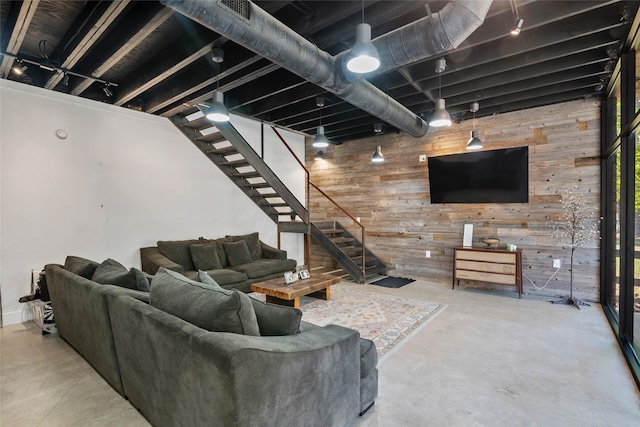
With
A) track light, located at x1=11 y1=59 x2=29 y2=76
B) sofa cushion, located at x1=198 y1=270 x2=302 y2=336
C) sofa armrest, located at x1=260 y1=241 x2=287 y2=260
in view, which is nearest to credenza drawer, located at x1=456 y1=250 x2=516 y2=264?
sofa armrest, located at x1=260 y1=241 x2=287 y2=260

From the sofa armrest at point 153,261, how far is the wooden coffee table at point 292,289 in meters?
1.27

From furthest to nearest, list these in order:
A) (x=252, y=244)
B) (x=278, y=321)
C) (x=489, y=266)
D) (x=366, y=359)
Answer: (x=252, y=244)
(x=489, y=266)
(x=366, y=359)
(x=278, y=321)

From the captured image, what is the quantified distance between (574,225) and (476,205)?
1345mm

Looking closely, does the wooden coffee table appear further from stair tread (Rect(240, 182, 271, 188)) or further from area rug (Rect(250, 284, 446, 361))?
stair tread (Rect(240, 182, 271, 188))

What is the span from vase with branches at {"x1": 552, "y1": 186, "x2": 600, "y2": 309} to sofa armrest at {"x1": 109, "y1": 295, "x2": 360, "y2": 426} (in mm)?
4244

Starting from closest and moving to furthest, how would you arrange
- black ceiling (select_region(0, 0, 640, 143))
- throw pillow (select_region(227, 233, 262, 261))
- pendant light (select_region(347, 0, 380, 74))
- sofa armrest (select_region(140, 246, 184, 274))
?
1. pendant light (select_region(347, 0, 380, 74))
2. black ceiling (select_region(0, 0, 640, 143))
3. sofa armrest (select_region(140, 246, 184, 274))
4. throw pillow (select_region(227, 233, 262, 261))

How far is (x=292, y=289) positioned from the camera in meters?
3.84

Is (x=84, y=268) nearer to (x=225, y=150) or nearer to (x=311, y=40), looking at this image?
(x=311, y=40)

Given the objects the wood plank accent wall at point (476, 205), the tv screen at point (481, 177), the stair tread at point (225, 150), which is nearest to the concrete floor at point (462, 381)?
the wood plank accent wall at point (476, 205)

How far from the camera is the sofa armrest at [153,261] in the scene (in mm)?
4334

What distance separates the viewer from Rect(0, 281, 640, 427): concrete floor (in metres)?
2.01

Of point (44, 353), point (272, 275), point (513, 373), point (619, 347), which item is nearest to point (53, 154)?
point (44, 353)

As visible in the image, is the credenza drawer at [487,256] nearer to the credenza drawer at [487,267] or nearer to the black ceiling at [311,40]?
the credenza drawer at [487,267]

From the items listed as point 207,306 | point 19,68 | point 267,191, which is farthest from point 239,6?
point 267,191
